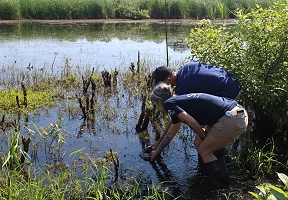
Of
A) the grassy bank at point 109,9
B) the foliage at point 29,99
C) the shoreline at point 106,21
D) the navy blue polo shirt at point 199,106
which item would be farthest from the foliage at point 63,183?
the grassy bank at point 109,9

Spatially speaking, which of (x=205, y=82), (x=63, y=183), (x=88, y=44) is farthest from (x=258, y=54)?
(x=88, y=44)

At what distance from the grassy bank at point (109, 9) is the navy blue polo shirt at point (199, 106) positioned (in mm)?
18606

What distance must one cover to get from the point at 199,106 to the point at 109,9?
69.1ft

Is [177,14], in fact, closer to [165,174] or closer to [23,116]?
[23,116]

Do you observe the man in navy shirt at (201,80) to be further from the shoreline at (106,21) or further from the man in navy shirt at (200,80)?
the shoreline at (106,21)

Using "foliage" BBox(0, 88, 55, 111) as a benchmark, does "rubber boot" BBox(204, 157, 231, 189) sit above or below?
below

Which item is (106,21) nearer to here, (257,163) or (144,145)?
(144,145)

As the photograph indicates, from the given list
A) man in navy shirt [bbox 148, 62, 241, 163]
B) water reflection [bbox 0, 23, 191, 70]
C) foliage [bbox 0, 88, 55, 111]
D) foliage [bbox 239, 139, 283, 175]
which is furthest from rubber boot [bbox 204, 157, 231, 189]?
water reflection [bbox 0, 23, 191, 70]

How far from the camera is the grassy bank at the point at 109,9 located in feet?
73.8

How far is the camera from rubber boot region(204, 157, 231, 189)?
4.55 m

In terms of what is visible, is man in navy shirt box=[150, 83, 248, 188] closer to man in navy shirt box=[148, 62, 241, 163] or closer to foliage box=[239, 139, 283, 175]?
man in navy shirt box=[148, 62, 241, 163]

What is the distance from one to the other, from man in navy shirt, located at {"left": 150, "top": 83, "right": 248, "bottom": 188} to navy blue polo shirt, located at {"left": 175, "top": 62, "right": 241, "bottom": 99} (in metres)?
0.15

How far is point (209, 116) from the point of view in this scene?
171 inches

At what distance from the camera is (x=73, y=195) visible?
14.2 ft
